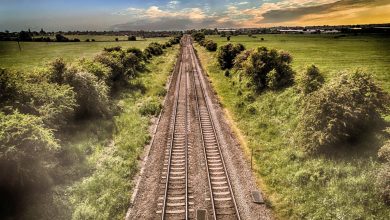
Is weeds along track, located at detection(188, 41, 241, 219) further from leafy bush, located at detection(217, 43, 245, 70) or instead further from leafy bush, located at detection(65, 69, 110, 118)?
leafy bush, located at detection(217, 43, 245, 70)

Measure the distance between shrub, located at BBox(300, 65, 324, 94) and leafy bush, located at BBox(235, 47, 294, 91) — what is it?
18.4 ft

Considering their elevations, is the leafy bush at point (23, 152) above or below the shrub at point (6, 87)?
below

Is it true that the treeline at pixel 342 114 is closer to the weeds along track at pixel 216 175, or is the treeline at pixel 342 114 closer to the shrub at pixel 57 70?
Result: the weeds along track at pixel 216 175

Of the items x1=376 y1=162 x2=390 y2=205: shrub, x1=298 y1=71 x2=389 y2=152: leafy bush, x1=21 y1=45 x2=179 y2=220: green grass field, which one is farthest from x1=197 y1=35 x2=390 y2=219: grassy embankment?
x1=21 y1=45 x2=179 y2=220: green grass field

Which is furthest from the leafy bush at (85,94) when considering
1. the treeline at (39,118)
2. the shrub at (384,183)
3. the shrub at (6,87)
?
the shrub at (384,183)

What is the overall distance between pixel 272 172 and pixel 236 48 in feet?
125

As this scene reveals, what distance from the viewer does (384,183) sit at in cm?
1182

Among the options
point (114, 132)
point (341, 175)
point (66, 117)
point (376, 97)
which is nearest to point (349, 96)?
point (376, 97)

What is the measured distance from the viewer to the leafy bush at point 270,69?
29.9 meters

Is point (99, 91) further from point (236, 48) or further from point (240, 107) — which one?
point (236, 48)

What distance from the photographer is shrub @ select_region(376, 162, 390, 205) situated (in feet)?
38.1

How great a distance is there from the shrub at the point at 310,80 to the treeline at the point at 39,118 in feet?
59.5

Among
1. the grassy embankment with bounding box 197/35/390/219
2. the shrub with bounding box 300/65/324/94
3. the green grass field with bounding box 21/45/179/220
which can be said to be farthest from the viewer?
the shrub with bounding box 300/65/324/94

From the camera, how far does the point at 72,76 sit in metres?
24.7
